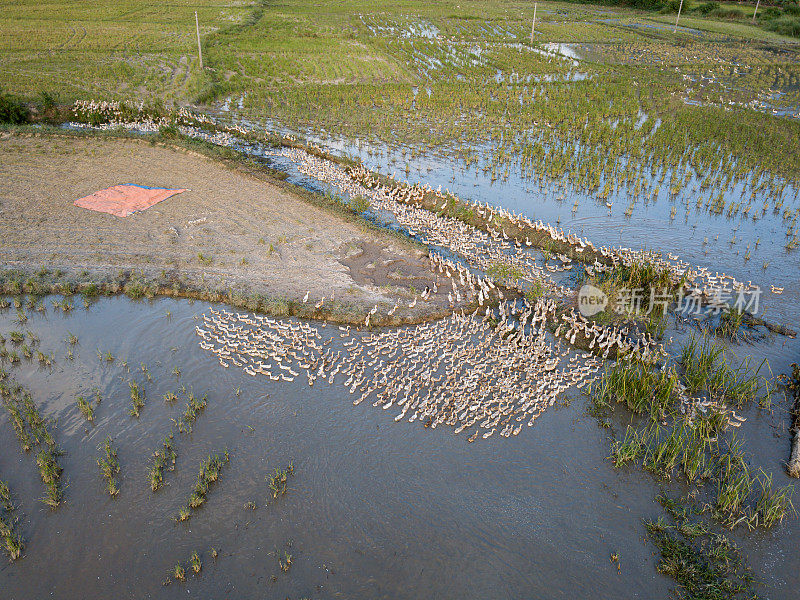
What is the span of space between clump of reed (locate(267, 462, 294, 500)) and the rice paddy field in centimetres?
3

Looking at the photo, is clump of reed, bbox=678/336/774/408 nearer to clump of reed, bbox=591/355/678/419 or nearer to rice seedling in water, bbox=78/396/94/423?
clump of reed, bbox=591/355/678/419

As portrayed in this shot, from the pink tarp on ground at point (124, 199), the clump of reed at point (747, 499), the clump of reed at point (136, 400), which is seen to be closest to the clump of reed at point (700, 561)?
the clump of reed at point (747, 499)

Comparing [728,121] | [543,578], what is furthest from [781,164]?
[543,578]

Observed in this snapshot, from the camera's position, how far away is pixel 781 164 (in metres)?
16.7

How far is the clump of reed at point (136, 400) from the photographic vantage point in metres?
7.92

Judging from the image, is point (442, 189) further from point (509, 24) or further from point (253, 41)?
point (509, 24)

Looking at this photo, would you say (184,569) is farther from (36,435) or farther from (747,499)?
(747,499)

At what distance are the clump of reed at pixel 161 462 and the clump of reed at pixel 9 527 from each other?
4.62 feet

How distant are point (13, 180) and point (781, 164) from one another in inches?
859

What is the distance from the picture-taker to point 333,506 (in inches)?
265

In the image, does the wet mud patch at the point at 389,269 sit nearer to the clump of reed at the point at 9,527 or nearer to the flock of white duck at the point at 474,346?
the flock of white duck at the point at 474,346

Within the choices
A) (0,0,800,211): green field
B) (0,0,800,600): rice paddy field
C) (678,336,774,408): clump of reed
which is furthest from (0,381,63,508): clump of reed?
(0,0,800,211): green field

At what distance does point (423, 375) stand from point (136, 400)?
4256 millimetres

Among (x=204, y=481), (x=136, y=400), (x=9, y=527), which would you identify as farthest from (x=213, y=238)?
(x=9, y=527)
